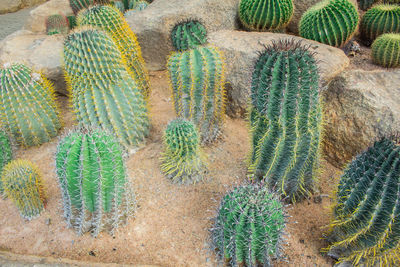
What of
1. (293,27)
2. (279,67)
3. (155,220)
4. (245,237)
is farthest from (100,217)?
(293,27)

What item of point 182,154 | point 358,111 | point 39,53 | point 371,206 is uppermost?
point 39,53

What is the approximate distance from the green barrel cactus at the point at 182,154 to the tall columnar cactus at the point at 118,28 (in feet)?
3.79

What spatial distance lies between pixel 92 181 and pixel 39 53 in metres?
3.27

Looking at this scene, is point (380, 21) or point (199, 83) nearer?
point (199, 83)

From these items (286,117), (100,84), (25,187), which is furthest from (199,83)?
(25,187)

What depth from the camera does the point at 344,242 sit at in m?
2.24

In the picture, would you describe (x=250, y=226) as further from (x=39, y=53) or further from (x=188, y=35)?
(x=39, y=53)

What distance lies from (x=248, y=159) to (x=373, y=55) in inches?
101

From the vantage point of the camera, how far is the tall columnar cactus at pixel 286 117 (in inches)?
89.9

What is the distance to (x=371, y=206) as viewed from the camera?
1.97 metres

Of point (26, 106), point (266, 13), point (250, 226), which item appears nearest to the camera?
point (250, 226)

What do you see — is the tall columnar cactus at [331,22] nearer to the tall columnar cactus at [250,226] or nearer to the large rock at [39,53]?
the tall columnar cactus at [250,226]

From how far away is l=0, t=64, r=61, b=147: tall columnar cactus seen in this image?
11.1 ft

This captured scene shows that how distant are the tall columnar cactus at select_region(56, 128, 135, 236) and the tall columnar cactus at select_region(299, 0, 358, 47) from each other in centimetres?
318
